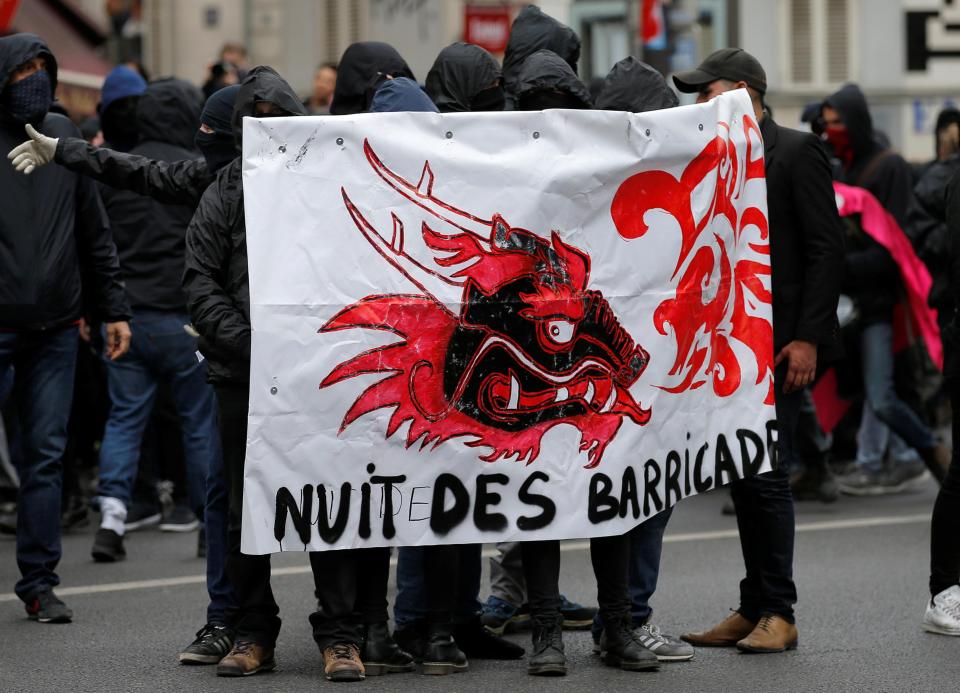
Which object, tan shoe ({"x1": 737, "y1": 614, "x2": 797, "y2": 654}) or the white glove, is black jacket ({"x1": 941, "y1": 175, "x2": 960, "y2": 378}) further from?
the white glove

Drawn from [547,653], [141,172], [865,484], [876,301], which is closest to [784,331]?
[547,653]

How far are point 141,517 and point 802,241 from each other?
4.51m

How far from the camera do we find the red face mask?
33.1 feet

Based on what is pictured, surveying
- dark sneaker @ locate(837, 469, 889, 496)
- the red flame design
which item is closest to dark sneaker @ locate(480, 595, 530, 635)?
the red flame design

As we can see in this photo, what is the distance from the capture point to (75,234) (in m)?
6.93

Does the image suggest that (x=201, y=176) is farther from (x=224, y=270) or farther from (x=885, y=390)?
(x=885, y=390)

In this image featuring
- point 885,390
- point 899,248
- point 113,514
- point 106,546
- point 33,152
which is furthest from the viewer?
point 899,248

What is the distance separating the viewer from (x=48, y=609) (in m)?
6.61

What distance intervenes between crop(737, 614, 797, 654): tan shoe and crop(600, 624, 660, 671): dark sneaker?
0.37 m

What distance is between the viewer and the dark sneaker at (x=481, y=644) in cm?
595

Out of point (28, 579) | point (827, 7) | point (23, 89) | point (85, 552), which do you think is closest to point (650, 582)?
point (28, 579)

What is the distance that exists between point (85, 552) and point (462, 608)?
3.12m

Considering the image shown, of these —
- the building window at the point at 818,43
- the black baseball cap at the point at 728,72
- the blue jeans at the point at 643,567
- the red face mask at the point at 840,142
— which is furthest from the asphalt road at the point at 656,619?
the building window at the point at 818,43

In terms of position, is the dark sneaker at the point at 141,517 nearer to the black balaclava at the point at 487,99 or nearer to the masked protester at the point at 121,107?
Answer: the masked protester at the point at 121,107
